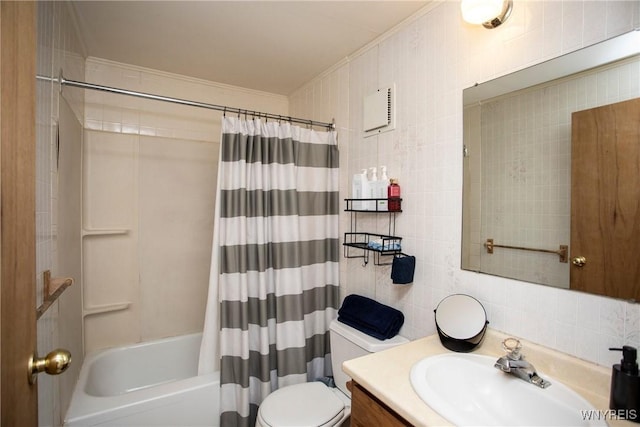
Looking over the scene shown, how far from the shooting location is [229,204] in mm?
1712

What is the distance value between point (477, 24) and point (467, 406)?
4.73 ft

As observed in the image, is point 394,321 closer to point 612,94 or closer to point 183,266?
point 612,94

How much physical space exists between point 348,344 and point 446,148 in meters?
1.10

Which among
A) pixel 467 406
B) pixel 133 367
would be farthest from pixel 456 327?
pixel 133 367

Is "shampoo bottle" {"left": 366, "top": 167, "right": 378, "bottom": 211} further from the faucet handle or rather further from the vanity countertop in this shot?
the faucet handle

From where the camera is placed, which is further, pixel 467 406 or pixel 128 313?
pixel 128 313

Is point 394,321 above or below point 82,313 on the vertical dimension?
above

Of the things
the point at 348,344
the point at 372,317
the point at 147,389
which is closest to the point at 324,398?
the point at 348,344

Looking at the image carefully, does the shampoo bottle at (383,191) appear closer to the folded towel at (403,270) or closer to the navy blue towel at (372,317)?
the folded towel at (403,270)

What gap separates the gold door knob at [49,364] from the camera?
607 millimetres

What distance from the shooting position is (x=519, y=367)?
3.16ft

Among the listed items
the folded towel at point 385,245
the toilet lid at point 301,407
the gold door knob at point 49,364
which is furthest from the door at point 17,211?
the folded towel at point 385,245

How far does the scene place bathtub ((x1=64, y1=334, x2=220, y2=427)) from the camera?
4.76ft

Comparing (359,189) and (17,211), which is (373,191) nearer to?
(359,189)
